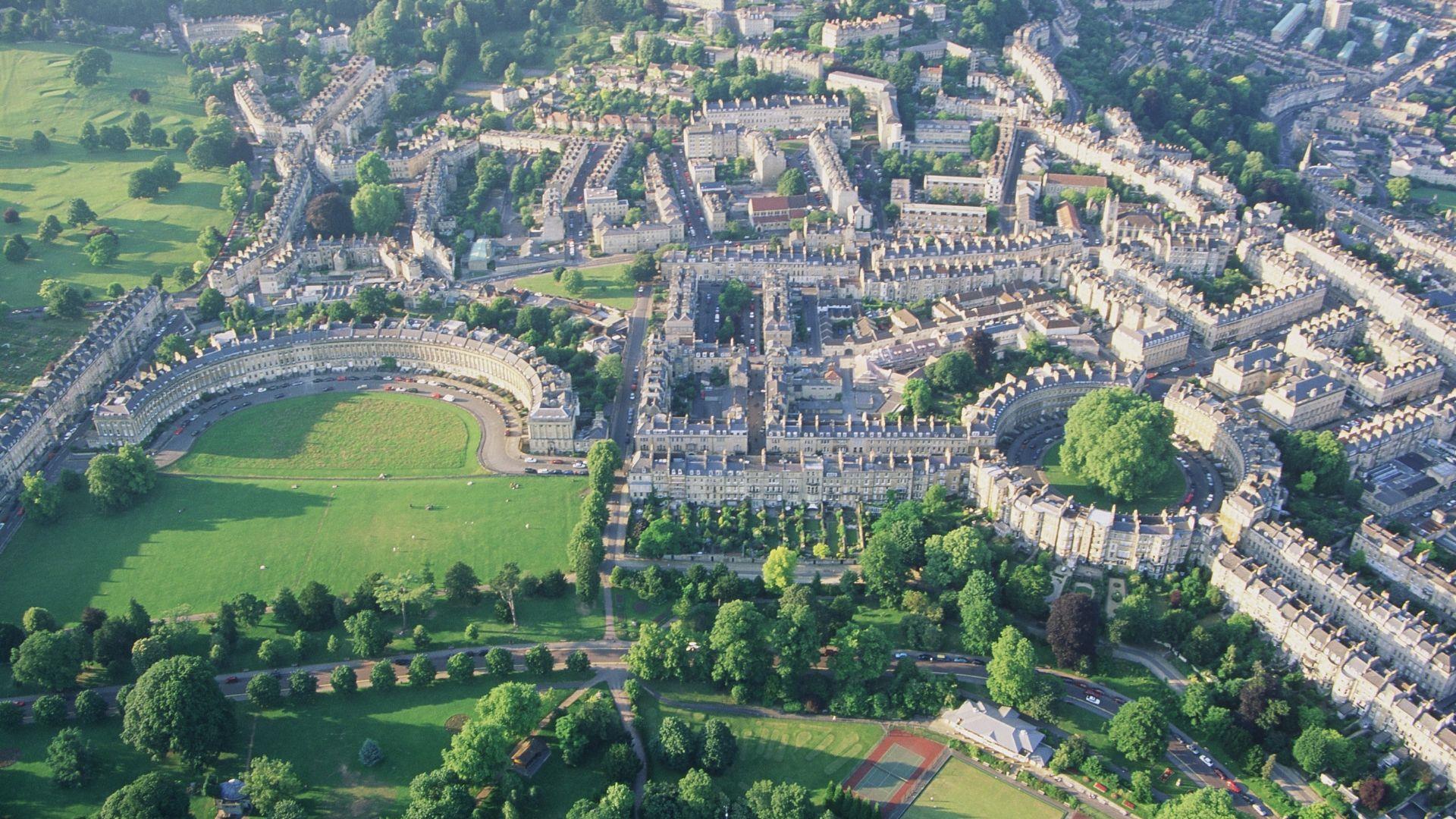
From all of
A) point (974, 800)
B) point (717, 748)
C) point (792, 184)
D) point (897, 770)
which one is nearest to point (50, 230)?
point (792, 184)

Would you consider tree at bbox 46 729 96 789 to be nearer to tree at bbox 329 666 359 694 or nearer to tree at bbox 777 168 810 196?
tree at bbox 329 666 359 694

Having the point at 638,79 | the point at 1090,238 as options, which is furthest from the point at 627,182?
the point at 1090,238

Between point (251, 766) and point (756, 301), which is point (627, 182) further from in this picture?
point (251, 766)

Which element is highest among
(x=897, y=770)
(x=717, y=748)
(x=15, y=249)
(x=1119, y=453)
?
(x=15, y=249)

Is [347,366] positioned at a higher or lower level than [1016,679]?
higher

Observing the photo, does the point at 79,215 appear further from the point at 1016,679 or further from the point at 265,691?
the point at 1016,679

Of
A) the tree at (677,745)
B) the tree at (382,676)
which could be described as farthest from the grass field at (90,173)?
the tree at (677,745)

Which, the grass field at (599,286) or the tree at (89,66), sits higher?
the tree at (89,66)

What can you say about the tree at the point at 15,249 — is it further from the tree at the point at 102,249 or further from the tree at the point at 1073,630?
the tree at the point at 1073,630
